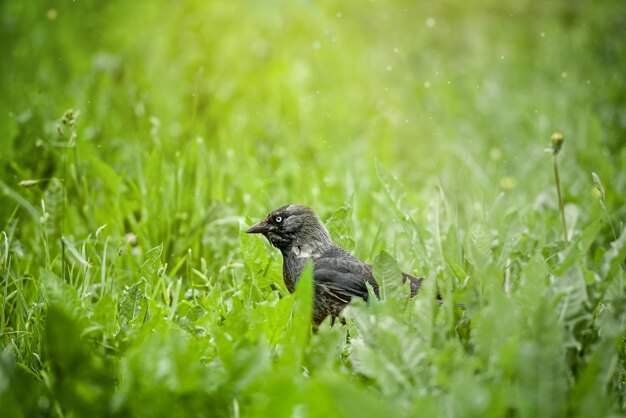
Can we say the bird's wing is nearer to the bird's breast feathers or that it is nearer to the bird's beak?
the bird's breast feathers

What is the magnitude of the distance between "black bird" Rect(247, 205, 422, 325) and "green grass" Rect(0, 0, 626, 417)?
0.12 meters

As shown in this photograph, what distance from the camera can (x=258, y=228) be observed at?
3.58m

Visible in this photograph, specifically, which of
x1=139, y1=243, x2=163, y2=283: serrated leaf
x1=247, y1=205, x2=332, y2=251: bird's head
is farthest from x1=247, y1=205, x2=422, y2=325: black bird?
x1=139, y1=243, x2=163, y2=283: serrated leaf

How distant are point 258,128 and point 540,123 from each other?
97.0 inches

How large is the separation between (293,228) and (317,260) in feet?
0.69

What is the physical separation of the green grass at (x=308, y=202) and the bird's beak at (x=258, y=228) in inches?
3.0

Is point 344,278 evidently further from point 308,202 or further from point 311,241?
point 308,202

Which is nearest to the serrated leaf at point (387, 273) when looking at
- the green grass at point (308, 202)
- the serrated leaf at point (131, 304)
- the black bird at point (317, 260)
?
the green grass at point (308, 202)

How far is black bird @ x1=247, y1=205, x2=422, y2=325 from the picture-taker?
3.41 meters

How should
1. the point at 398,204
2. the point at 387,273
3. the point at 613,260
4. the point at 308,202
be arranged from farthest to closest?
the point at 308,202 → the point at 398,204 → the point at 387,273 → the point at 613,260

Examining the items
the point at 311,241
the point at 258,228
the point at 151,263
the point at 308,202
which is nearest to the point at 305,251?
the point at 311,241

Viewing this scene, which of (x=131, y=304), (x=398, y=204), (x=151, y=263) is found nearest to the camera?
(x=131, y=304)

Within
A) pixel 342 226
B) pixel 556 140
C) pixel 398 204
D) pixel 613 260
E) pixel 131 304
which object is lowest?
pixel 131 304

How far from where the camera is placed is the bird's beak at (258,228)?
3.55 m
